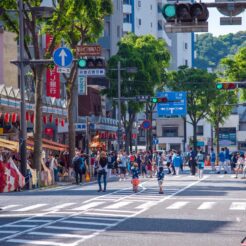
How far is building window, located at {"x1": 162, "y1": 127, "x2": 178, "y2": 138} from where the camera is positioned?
13250 centimetres

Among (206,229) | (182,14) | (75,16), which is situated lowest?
(206,229)

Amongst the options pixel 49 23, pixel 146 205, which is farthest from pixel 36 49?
pixel 146 205

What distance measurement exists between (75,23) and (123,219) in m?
33.3

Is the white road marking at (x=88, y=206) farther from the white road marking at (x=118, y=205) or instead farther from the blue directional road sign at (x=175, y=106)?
the blue directional road sign at (x=175, y=106)

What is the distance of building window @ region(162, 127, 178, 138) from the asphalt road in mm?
95142

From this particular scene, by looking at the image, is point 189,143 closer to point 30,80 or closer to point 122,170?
point 30,80

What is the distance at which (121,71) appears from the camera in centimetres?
7894

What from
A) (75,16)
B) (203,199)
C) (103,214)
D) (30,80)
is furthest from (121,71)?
(103,214)

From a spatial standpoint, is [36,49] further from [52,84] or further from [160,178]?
[52,84]

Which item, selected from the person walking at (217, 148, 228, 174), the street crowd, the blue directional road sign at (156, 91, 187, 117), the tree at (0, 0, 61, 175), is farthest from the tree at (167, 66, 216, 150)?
the tree at (0, 0, 61, 175)

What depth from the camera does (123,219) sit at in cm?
2428

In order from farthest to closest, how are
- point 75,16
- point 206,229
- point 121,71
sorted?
1. point 121,71
2. point 75,16
3. point 206,229

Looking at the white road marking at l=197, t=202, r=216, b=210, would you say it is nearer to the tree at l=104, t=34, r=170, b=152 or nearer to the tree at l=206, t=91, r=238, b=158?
the tree at l=104, t=34, r=170, b=152

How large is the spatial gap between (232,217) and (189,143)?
107 metres
